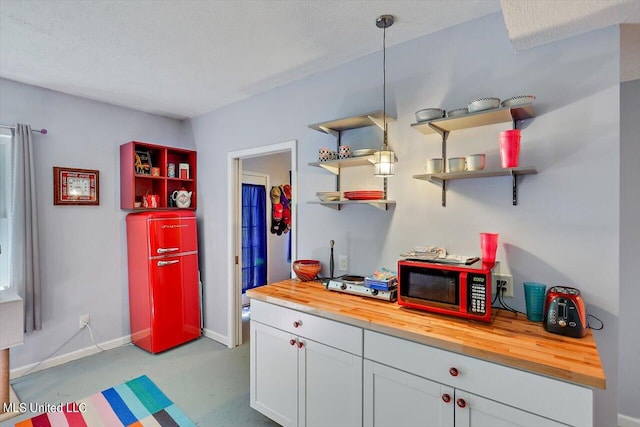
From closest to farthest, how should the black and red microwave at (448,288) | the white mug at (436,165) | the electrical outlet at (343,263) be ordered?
the black and red microwave at (448,288), the white mug at (436,165), the electrical outlet at (343,263)

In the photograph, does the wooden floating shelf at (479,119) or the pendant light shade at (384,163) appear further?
the pendant light shade at (384,163)

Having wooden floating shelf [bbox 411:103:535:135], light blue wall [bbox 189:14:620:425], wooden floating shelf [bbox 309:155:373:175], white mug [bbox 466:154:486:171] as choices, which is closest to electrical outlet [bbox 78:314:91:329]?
light blue wall [bbox 189:14:620:425]

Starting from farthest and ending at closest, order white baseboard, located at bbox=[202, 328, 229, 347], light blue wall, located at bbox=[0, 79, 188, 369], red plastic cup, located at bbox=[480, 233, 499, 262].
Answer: white baseboard, located at bbox=[202, 328, 229, 347], light blue wall, located at bbox=[0, 79, 188, 369], red plastic cup, located at bbox=[480, 233, 499, 262]

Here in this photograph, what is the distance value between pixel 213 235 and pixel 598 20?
3.49m

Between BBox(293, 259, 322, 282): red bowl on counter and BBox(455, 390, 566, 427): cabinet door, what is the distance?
1.34m

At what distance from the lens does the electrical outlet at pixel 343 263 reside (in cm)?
245

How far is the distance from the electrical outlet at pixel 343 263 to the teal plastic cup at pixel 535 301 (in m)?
1.19

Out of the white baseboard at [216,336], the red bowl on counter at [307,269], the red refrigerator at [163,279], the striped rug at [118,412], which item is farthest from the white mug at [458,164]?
the white baseboard at [216,336]

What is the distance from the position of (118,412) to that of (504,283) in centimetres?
275

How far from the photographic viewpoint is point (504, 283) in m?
1.76

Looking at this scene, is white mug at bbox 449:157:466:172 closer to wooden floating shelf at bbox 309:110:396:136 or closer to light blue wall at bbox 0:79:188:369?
wooden floating shelf at bbox 309:110:396:136

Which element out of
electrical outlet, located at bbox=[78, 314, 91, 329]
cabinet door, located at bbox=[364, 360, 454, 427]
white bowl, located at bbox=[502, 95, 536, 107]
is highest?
white bowl, located at bbox=[502, 95, 536, 107]

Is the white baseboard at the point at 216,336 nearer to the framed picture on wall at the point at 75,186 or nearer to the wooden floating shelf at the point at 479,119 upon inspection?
the framed picture on wall at the point at 75,186

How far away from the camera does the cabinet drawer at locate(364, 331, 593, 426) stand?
3.60ft
